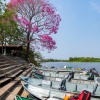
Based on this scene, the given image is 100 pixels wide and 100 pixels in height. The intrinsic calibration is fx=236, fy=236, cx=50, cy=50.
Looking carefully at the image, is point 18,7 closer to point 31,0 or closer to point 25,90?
point 31,0

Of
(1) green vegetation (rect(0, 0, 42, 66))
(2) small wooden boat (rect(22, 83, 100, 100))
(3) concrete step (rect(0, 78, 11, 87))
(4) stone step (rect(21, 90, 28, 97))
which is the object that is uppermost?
(1) green vegetation (rect(0, 0, 42, 66))

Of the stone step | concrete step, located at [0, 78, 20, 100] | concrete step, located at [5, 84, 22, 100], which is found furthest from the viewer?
the stone step

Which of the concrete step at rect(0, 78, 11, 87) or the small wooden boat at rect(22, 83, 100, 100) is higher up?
the concrete step at rect(0, 78, 11, 87)

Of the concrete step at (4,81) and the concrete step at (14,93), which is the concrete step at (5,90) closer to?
the concrete step at (14,93)

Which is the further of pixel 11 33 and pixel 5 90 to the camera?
pixel 11 33

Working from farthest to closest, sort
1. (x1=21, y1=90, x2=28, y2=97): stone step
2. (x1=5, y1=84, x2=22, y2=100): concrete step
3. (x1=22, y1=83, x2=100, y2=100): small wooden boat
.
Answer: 1. (x1=21, y1=90, x2=28, y2=97): stone step
2. (x1=22, y1=83, x2=100, y2=100): small wooden boat
3. (x1=5, y1=84, x2=22, y2=100): concrete step

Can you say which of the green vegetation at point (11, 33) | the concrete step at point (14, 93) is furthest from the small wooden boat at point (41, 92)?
the green vegetation at point (11, 33)

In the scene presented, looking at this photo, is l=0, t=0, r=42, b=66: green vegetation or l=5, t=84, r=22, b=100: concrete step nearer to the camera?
l=5, t=84, r=22, b=100: concrete step

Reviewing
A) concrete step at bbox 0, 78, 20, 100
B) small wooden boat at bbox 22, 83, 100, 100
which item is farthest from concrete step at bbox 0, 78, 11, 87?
small wooden boat at bbox 22, 83, 100, 100

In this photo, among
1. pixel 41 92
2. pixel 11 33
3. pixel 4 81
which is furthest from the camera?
pixel 11 33

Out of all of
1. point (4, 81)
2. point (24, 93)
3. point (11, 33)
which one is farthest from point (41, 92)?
point (11, 33)

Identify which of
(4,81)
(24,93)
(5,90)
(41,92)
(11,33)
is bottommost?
(24,93)

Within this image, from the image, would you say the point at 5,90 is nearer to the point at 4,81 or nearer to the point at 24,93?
the point at 4,81

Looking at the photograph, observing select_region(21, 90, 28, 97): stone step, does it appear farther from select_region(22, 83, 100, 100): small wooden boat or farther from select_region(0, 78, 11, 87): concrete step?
select_region(0, 78, 11, 87): concrete step
